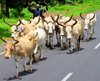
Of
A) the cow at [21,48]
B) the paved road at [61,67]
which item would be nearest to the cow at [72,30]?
the paved road at [61,67]

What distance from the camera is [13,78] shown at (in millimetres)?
10680

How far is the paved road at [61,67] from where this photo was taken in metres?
10.8

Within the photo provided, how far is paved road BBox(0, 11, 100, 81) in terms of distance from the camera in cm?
1081

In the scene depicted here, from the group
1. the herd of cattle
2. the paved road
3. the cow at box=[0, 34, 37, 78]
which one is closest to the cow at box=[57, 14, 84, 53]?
the herd of cattle

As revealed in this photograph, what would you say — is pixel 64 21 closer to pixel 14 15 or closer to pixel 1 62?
pixel 1 62

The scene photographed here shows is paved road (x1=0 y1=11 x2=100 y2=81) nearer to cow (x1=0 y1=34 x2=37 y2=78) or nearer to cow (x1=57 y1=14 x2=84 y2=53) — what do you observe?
cow (x1=0 y1=34 x2=37 y2=78)

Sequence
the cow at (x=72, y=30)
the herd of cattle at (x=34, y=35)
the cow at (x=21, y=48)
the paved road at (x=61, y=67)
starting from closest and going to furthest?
the cow at (x=21, y=48)
the herd of cattle at (x=34, y=35)
the paved road at (x=61, y=67)
the cow at (x=72, y=30)

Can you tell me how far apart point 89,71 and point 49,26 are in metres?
4.51

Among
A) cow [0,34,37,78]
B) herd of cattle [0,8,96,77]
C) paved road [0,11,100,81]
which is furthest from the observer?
paved road [0,11,100,81]

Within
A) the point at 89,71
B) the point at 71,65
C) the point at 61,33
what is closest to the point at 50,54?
the point at 61,33

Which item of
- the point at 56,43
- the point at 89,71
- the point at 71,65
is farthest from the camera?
the point at 56,43

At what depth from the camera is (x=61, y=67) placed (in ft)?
→ 40.3

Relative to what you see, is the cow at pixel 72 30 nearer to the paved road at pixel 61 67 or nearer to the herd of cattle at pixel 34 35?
the herd of cattle at pixel 34 35

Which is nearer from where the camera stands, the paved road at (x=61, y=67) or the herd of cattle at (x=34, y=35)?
the herd of cattle at (x=34, y=35)
